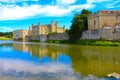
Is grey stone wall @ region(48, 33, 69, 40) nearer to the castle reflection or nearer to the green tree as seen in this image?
the green tree

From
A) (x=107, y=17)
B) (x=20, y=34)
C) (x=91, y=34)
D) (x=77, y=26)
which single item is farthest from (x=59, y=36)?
(x=20, y=34)

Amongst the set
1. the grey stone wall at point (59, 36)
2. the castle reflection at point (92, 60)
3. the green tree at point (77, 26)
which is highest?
the green tree at point (77, 26)

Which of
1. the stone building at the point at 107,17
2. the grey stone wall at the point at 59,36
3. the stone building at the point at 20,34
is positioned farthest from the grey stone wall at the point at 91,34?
the stone building at the point at 20,34

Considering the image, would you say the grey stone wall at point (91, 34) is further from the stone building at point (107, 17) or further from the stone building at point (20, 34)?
the stone building at point (20, 34)

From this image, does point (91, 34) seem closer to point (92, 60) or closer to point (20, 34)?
point (92, 60)

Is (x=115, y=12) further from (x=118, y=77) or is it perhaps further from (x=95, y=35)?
(x=118, y=77)

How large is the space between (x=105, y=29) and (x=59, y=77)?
36.6 m

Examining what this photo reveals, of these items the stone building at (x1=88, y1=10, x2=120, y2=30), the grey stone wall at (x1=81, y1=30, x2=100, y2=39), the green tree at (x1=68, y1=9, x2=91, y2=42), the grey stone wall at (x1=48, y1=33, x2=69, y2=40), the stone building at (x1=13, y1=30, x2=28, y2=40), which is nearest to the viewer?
the grey stone wall at (x1=81, y1=30, x2=100, y2=39)

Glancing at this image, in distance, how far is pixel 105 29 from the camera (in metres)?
47.7

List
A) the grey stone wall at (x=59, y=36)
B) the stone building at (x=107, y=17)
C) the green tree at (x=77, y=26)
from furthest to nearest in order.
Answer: the grey stone wall at (x=59, y=36), the green tree at (x=77, y=26), the stone building at (x=107, y=17)

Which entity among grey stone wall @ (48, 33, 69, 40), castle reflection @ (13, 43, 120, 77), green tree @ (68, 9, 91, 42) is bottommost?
castle reflection @ (13, 43, 120, 77)

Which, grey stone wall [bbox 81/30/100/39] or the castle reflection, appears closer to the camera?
the castle reflection

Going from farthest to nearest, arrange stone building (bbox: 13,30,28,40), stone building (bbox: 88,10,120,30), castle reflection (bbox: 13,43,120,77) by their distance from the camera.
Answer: stone building (bbox: 13,30,28,40) < stone building (bbox: 88,10,120,30) < castle reflection (bbox: 13,43,120,77)

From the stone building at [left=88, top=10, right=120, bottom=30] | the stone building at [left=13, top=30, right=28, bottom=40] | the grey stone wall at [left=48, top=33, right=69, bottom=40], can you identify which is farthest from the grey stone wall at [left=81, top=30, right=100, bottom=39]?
the stone building at [left=13, top=30, right=28, bottom=40]
